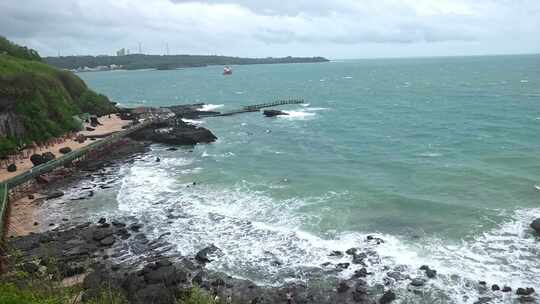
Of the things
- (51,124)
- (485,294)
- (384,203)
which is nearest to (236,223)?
(384,203)

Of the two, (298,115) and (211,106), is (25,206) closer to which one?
(298,115)

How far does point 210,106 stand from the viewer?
116312mm

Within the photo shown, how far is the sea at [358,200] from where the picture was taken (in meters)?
29.4

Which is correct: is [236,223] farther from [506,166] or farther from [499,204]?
[506,166]

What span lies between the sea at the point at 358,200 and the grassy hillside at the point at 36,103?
53.1 ft

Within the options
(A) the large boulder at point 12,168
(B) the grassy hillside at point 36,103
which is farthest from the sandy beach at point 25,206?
(B) the grassy hillside at point 36,103

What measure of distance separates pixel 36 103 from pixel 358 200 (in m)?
51.6

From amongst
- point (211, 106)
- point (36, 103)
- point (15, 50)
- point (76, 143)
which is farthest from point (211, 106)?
point (76, 143)

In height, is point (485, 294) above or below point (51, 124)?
below

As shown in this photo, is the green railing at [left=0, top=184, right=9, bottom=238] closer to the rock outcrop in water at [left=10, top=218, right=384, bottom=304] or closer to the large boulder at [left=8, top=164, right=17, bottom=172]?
the rock outcrop in water at [left=10, top=218, right=384, bottom=304]

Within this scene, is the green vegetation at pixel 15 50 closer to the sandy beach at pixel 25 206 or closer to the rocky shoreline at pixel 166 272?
the sandy beach at pixel 25 206

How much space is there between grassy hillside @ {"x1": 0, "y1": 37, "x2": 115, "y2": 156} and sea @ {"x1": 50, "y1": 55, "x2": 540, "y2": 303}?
16.2 meters

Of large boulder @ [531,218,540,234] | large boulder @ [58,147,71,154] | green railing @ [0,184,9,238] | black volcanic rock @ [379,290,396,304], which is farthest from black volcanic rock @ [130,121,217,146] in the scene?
black volcanic rock @ [379,290,396,304]

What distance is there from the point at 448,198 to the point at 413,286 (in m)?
15.9
